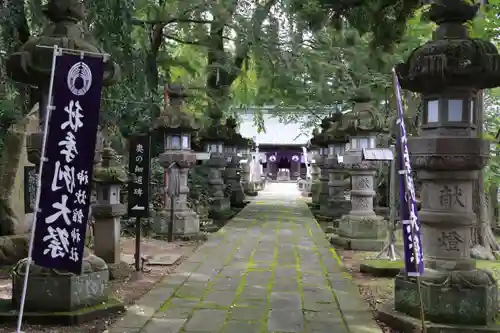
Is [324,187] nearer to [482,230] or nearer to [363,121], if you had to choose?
[363,121]

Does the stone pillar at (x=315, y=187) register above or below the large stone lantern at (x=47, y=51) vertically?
below

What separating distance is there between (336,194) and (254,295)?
367 inches

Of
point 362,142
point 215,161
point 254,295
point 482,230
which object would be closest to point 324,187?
point 215,161

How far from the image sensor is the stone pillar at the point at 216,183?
15.3 m

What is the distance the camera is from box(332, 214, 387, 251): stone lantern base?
9.63 metres

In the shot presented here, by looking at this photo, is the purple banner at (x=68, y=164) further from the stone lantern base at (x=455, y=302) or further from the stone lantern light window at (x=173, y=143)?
the stone lantern light window at (x=173, y=143)

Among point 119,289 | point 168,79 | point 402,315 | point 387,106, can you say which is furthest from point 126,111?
point 402,315

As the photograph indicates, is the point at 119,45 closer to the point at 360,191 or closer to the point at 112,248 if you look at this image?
the point at 112,248

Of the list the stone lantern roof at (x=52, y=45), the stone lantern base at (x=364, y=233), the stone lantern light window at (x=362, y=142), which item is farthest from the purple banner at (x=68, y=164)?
the stone lantern light window at (x=362, y=142)

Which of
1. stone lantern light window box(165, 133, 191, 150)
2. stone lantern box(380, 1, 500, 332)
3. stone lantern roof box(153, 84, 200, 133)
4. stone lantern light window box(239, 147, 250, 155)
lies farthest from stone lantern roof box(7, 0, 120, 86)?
stone lantern light window box(239, 147, 250, 155)

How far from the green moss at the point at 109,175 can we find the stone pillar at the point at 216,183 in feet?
25.9

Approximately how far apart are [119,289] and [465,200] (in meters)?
4.09

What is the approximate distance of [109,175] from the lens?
722 cm

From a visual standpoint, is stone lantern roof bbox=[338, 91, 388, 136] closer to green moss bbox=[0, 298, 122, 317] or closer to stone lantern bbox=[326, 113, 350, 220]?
stone lantern bbox=[326, 113, 350, 220]
